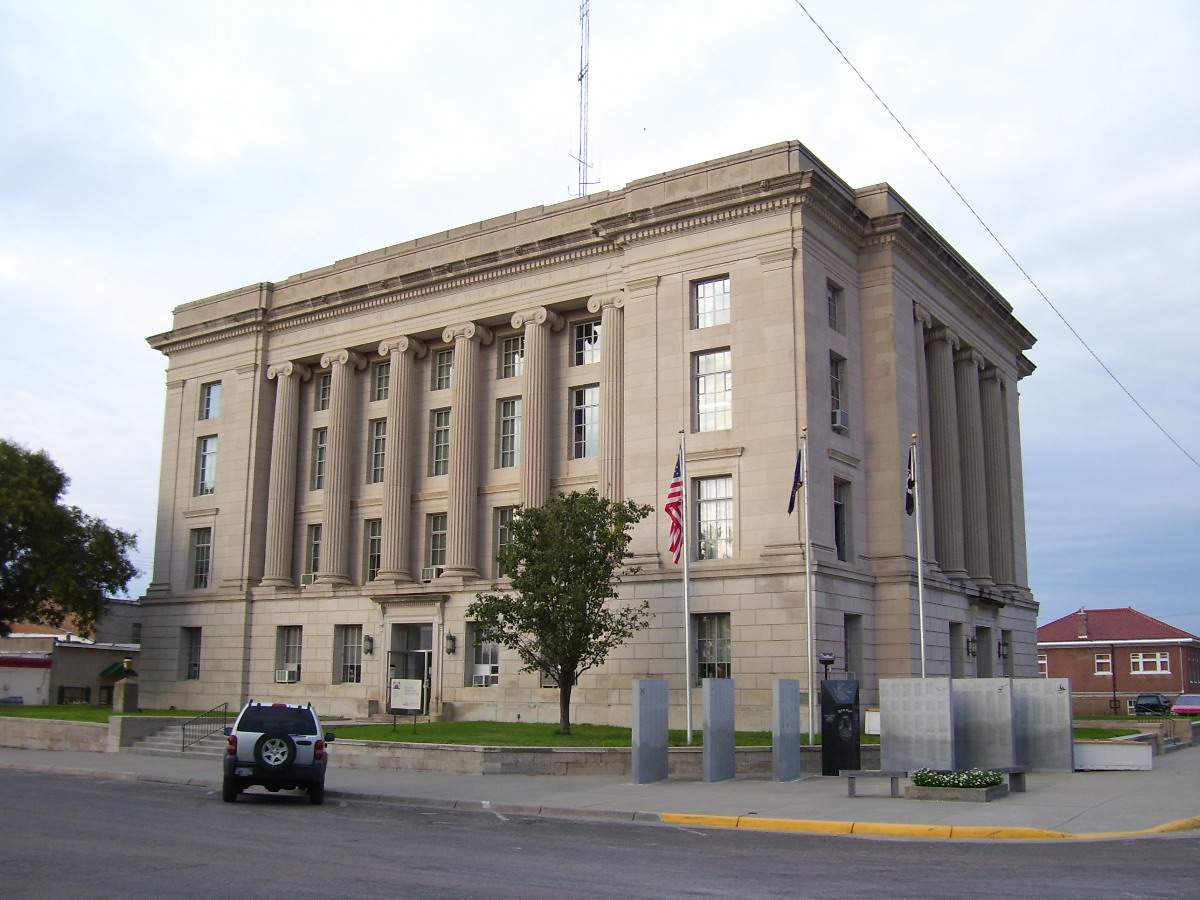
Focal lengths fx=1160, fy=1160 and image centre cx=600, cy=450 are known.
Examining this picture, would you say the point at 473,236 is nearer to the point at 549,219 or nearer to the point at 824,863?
the point at 549,219

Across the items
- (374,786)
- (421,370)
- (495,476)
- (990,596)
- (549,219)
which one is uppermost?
(549,219)

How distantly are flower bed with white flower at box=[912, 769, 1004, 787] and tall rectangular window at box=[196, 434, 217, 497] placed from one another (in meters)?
40.1

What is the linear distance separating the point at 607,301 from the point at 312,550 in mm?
17916

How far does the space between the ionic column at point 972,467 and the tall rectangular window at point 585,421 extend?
51.1ft

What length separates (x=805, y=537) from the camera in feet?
116

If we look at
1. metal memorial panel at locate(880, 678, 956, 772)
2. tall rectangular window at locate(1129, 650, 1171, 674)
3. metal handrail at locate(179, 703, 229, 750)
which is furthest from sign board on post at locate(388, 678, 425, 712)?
tall rectangular window at locate(1129, 650, 1171, 674)

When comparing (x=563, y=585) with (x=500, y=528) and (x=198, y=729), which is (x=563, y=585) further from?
(x=198, y=729)

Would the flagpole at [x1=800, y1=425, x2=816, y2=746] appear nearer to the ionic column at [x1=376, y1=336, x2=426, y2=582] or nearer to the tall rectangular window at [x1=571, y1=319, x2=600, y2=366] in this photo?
the tall rectangular window at [x1=571, y1=319, x2=600, y2=366]

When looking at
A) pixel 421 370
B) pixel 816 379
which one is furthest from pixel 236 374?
pixel 816 379

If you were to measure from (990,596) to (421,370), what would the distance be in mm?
24754

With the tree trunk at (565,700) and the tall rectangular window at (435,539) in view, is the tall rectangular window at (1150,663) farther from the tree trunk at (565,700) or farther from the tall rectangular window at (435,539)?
the tree trunk at (565,700)

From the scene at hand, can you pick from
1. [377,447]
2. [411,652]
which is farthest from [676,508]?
[377,447]

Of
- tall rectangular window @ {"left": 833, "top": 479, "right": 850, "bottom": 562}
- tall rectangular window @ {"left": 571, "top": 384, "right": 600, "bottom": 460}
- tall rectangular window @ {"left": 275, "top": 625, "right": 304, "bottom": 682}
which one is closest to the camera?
tall rectangular window @ {"left": 833, "top": 479, "right": 850, "bottom": 562}

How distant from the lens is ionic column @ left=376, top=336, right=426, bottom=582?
152 feet
